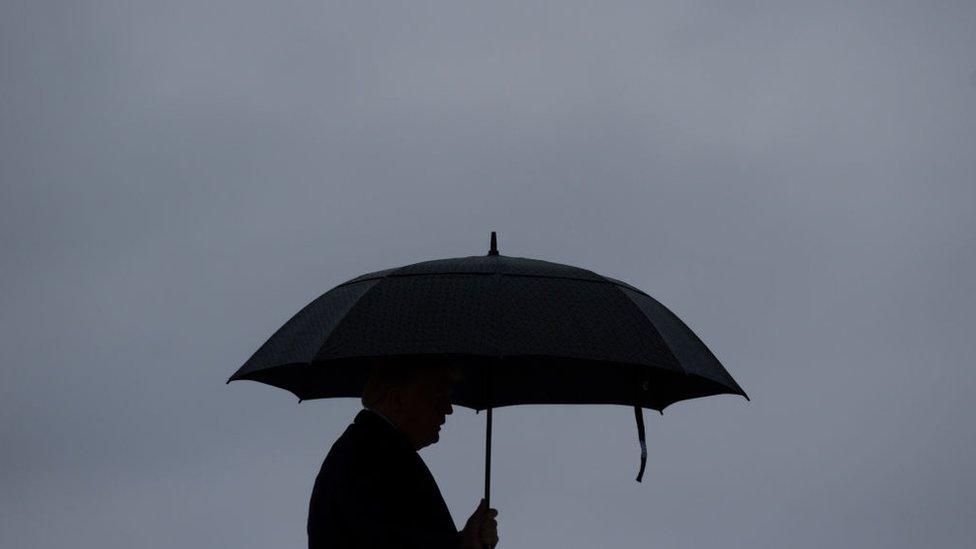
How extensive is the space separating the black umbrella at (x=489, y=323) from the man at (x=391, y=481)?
13cm

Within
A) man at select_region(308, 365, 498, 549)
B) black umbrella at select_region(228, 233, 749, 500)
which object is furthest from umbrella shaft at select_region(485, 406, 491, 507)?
man at select_region(308, 365, 498, 549)

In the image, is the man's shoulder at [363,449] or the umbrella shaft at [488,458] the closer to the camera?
the man's shoulder at [363,449]

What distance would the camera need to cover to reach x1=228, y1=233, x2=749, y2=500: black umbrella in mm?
5355

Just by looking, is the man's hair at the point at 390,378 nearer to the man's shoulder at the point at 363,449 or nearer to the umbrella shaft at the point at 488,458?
the man's shoulder at the point at 363,449

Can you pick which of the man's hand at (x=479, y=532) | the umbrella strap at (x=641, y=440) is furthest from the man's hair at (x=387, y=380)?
the umbrella strap at (x=641, y=440)

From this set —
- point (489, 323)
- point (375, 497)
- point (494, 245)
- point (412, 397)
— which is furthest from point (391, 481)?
point (494, 245)

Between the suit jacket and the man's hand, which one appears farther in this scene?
the man's hand

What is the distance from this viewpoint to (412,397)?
18.5 ft

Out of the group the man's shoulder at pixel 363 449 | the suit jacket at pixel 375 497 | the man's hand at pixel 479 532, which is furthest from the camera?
the man's hand at pixel 479 532

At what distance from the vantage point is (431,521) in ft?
18.1

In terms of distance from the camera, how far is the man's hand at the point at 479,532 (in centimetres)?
560

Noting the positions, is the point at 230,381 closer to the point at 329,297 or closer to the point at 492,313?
the point at 329,297

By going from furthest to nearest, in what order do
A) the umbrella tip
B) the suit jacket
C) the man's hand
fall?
the umbrella tip < the man's hand < the suit jacket

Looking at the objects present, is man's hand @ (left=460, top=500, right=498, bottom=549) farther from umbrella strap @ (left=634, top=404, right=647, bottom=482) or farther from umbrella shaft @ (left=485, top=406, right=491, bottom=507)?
umbrella strap @ (left=634, top=404, right=647, bottom=482)
